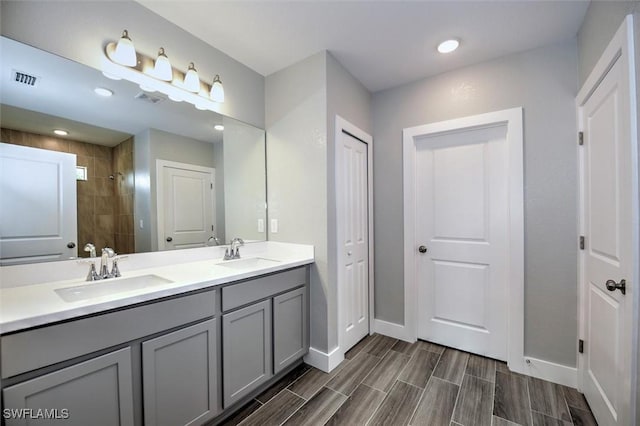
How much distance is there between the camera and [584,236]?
5.70 feet

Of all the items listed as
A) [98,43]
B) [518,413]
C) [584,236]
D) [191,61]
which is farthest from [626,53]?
[98,43]

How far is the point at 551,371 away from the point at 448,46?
254 centimetres

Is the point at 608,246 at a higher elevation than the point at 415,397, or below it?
higher

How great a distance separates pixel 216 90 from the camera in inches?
77.7

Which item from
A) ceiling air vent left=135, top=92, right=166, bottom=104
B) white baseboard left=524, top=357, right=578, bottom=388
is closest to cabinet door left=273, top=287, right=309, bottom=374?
ceiling air vent left=135, top=92, right=166, bottom=104

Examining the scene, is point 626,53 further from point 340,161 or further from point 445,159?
point 340,161

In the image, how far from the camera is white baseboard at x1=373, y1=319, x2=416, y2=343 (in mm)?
2515

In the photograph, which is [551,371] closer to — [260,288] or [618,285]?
[618,285]

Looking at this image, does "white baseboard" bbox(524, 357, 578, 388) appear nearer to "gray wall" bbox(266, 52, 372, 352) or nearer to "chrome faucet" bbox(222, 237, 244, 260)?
"gray wall" bbox(266, 52, 372, 352)

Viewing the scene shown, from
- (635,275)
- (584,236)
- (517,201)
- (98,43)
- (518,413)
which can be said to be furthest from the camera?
(517,201)

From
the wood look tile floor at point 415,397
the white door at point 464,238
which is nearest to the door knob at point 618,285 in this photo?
the white door at point 464,238

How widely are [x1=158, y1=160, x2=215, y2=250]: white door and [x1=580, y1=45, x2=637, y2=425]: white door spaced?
8.11 feet

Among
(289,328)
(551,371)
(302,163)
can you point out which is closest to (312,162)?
(302,163)

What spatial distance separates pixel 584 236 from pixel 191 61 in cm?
300
